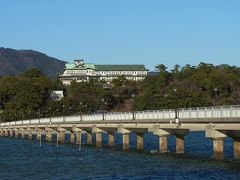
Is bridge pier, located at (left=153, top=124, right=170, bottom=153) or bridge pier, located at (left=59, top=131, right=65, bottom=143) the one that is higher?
bridge pier, located at (left=153, top=124, right=170, bottom=153)

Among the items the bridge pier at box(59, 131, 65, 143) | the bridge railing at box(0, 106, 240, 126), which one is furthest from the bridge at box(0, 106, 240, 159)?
the bridge pier at box(59, 131, 65, 143)

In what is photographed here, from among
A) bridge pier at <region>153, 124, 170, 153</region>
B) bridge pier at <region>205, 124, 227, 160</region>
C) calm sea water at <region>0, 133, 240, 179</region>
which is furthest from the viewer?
bridge pier at <region>153, 124, 170, 153</region>

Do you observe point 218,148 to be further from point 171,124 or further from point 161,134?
point 161,134

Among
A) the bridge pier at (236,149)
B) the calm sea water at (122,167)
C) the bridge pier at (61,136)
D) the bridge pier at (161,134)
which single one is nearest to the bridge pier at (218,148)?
the calm sea water at (122,167)

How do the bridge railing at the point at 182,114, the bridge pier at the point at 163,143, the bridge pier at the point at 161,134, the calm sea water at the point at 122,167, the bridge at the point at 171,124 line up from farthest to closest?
the bridge pier at the point at 163,143
the bridge pier at the point at 161,134
the bridge at the point at 171,124
the bridge railing at the point at 182,114
the calm sea water at the point at 122,167

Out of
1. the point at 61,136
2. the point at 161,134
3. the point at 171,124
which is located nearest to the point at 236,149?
the point at 171,124

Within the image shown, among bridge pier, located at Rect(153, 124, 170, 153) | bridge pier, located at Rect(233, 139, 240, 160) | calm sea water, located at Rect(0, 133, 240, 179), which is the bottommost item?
calm sea water, located at Rect(0, 133, 240, 179)

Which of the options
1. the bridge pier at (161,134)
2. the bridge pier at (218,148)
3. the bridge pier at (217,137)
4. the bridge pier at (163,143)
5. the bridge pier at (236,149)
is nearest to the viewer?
the bridge pier at (217,137)

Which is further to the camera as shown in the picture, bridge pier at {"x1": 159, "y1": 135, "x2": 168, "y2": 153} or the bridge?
bridge pier at {"x1": 159, "y1": 135, "x2": 168, "y2": 153}

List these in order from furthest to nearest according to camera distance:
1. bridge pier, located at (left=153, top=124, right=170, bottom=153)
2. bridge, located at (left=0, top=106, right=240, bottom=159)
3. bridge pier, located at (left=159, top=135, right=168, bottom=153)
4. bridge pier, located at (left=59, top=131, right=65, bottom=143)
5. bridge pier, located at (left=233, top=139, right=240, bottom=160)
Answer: bridge pier, located at (left=59, top=131, right=65, bottom=143) → bridge pier, located at (left=159, top=135, right=168, bottom=153) → bridge pier, located at (left=153, top=124, right=170, bottom=153) → bridge pier, located at (left=233, top=139, right=240, bottom=160) → bridge, located at (left=0, top=106, right=240, bottom=159)

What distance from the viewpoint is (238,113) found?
50375 mm

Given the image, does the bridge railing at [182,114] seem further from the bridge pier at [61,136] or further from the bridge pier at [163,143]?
the bridge pier at [61,136]

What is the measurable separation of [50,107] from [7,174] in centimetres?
14468

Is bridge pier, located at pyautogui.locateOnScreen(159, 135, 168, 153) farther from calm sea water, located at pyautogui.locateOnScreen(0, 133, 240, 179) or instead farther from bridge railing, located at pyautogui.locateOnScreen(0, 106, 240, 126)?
bridge railing, located at pyautogui.locateOnScreen(0, 106, 240, 126)
